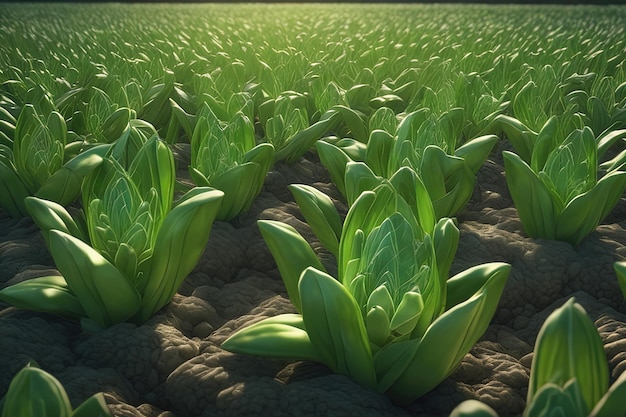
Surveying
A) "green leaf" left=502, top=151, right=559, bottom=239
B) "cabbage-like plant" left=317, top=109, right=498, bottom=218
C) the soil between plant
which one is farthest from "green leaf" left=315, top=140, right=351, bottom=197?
"green leaf" left=502, top=151, right=559, bottom=239

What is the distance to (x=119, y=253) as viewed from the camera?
59.5 inches

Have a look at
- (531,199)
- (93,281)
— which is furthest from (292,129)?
(93,281)

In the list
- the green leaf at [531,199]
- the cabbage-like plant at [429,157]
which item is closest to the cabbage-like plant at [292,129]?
the cabbage-like plant at [429,157]

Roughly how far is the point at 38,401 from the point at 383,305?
2.03ft

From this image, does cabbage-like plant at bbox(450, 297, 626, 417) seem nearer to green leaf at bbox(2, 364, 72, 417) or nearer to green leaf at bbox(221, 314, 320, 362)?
green leaf at bbox(221, 314, 320, 362)

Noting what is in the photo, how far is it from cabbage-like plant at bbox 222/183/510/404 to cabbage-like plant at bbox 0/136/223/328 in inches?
8.2

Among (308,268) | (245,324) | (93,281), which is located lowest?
(245,324)

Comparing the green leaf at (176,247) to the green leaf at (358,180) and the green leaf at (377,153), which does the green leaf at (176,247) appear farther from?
the green leaf at (377,153)

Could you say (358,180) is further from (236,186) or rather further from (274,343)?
(274,343)

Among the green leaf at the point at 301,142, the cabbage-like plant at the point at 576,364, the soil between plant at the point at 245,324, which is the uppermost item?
the green leaf at the point at 301,142

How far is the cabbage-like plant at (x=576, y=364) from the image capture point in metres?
0.98

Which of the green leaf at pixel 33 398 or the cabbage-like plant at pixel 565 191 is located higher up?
the cabbage-like plant at pixel 565 191

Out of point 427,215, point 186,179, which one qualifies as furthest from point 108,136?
point 427,215

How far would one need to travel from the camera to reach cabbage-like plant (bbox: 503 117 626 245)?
182 centimetres
